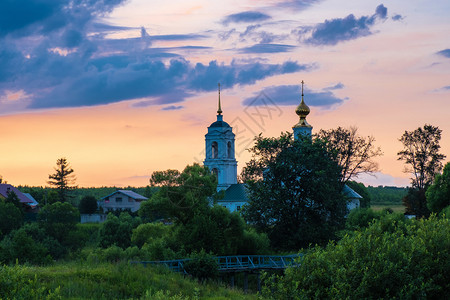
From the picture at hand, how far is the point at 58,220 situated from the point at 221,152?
22.7 m

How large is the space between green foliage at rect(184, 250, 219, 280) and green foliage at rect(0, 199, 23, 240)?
138 ft

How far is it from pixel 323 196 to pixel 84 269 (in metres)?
24.8

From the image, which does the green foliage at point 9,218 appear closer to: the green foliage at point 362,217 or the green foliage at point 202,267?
the green foliage at point 362,217

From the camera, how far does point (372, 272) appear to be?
2070 centimetres

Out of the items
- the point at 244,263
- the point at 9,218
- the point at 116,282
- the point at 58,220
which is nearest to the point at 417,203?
the point at 244,263

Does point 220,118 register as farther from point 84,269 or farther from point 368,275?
point 368,275

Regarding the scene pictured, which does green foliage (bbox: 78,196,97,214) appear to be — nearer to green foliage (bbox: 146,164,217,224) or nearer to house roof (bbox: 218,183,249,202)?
house roof (bbox: 218,183,249,202)

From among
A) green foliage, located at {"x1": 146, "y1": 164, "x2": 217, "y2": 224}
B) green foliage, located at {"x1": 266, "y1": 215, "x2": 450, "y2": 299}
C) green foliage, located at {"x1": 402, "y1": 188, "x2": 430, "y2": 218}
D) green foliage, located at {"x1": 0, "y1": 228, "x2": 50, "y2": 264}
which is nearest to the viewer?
green foliage, located at {"x1": 266, "y1": 215, "x2": 450, "y2": 299}

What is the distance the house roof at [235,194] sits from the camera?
3105 inches

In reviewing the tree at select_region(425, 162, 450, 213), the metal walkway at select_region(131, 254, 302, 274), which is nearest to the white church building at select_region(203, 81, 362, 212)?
the tree at select_region(425, 162, 450, 213)

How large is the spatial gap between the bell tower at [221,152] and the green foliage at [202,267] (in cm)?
4337

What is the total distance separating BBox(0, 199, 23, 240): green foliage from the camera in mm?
72500

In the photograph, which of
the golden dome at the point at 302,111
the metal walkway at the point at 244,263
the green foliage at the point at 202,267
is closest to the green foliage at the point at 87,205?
the golden dome at the point at 302,111

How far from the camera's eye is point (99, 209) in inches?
3905
